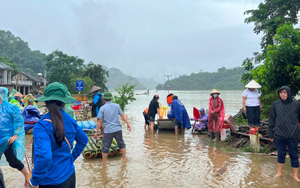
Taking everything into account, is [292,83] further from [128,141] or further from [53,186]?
[53,186]

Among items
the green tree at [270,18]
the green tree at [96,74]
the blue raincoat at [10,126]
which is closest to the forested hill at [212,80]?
the green tree at [96,74]

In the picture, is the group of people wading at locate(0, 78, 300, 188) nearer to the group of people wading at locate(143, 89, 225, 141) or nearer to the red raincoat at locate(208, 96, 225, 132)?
the red raincoat at locate(208, 96, 225, 132)

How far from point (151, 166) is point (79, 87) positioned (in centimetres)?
1045

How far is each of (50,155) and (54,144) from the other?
149 millimetres

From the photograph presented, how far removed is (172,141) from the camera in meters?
8.52

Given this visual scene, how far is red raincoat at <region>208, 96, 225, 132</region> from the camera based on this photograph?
8.05 metres

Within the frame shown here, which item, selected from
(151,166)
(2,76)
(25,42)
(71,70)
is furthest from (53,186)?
(25,42)

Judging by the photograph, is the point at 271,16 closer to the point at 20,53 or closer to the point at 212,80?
the point at 20,53

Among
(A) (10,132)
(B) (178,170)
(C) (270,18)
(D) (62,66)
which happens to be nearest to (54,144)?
(A) (10,132)

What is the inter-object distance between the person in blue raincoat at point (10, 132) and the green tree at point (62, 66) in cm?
5192

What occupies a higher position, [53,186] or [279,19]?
[279,19]

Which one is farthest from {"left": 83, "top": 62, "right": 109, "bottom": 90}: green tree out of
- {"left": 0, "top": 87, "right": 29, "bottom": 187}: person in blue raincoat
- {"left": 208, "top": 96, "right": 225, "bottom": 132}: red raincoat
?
{"left": 0, "top": 87, "right": 29, "bottom": 187}: person in blue raincoat

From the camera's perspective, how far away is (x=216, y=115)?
8211 millimetres

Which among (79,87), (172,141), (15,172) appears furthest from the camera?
(79,87)
